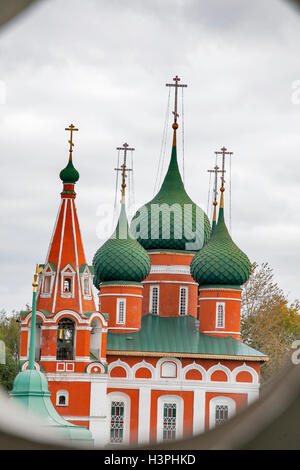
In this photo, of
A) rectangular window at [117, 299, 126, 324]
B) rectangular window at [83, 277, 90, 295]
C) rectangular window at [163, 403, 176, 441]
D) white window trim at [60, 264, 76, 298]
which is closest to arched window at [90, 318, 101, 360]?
rectangular window at [83, 277, 90, 295]

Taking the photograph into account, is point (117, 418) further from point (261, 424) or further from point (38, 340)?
point (261, 424)

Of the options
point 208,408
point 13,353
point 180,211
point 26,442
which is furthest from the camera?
point 13,353

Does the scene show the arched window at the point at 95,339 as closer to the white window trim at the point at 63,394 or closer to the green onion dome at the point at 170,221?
the white window trim at the point at 63,394

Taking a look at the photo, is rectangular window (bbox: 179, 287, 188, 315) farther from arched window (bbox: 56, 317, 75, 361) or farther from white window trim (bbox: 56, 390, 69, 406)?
white window trim (bbox: 56, 390, 69, 406)

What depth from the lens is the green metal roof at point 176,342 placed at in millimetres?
21656

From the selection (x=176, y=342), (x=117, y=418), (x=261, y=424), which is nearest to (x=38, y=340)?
(x=117, y=418)

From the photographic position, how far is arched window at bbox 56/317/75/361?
21.1 metres

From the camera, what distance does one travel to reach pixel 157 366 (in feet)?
71.4

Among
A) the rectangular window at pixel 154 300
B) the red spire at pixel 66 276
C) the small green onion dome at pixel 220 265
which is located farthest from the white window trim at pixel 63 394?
the small green onion dome at pixel 220 265

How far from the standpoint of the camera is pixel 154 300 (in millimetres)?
23562
